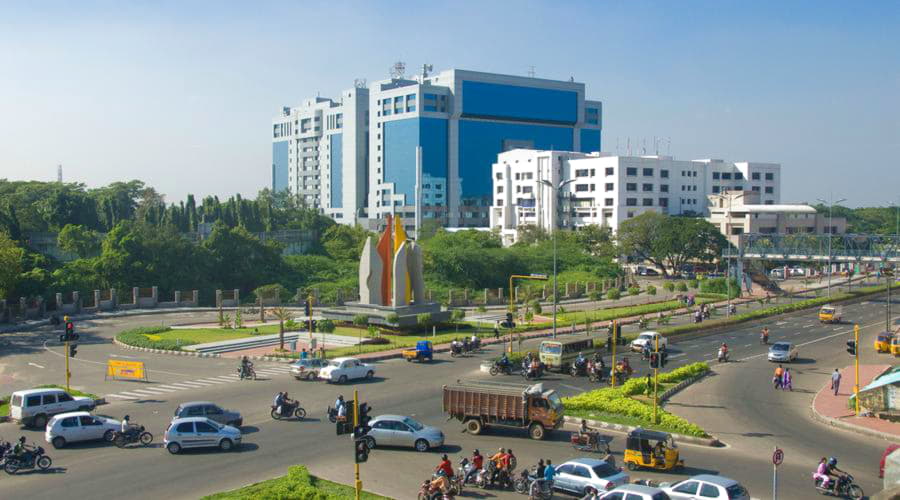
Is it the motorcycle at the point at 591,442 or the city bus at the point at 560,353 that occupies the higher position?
the city bus at the point at 560,353

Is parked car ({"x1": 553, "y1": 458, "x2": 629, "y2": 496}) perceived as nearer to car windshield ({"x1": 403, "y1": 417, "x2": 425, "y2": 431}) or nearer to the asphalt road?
the asphalt road

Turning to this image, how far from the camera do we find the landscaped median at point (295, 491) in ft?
72.4

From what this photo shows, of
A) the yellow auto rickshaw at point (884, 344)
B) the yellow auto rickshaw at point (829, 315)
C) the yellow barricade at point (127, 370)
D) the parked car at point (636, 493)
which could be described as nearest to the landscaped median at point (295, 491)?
the parked car at point (636, 493)

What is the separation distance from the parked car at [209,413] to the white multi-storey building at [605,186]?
317 feet

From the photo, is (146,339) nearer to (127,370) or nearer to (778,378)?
(127,370)

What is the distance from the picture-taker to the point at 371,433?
28.5 m

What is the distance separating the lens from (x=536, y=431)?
2986 centimetres

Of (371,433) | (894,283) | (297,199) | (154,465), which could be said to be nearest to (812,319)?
(894,283)

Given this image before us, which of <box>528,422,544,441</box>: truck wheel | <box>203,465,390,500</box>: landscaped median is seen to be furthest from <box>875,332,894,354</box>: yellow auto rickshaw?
<box>203,465,390,500</box>: landscaped median

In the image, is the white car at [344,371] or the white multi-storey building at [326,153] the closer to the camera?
the white car at [344,371]

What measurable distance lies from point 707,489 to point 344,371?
2255 centimetres

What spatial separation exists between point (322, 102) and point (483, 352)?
449ft

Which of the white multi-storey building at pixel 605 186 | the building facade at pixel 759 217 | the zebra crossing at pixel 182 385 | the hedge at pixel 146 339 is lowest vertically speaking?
the zebra crossing at pixel 182 385

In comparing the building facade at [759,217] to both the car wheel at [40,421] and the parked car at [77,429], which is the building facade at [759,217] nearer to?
the car wheel at [40,421]
